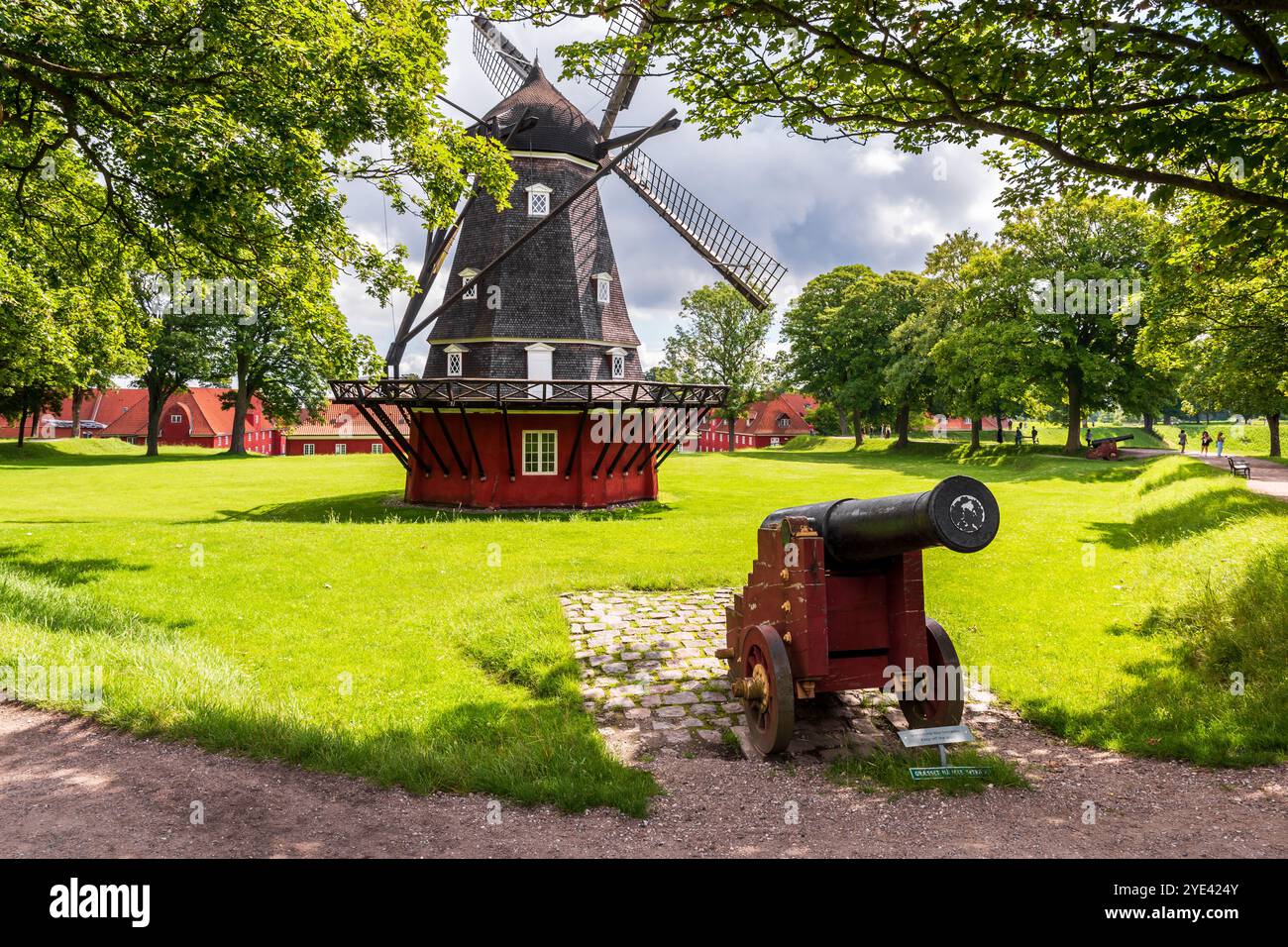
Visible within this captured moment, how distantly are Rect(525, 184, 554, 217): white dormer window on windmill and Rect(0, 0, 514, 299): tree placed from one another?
29.2 ft

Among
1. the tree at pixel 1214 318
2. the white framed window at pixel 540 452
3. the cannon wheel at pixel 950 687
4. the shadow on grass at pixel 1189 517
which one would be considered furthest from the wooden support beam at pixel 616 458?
the cannon wheel at pixel 950 687

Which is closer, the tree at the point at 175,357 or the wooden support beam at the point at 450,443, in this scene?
the wooden support beam at the point at 450,443

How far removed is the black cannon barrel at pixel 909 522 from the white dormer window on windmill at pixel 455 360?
17626 millimetres

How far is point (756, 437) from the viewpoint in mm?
76375

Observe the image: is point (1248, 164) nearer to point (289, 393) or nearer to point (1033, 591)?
point (1033, 591)

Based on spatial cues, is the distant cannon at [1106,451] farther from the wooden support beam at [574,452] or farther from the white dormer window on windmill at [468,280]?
the white dormer window on windmill at [468,280]

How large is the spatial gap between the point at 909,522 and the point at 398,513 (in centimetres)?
1825

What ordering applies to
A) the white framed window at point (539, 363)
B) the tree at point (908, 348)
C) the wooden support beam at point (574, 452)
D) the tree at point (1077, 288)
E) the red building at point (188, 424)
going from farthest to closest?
1. the red building at point (188, 424)
2. the tree at point (908, 348)
3. the tree at point (1077, 288)
4. the white framed window at point (539, 363)
5. the wooden support beam at point (574, 452)

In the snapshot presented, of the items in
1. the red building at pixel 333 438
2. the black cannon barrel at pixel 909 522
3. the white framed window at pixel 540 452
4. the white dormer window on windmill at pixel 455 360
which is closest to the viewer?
the black cannon barrel at pixel 909 522

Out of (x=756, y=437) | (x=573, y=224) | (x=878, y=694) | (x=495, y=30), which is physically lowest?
(x=878, y=694)

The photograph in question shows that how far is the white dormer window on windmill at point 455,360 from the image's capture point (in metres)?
21.6

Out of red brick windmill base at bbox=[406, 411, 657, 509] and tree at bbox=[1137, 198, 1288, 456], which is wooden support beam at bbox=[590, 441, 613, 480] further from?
tree at bbox=[1137, 198, 1288, 456]
